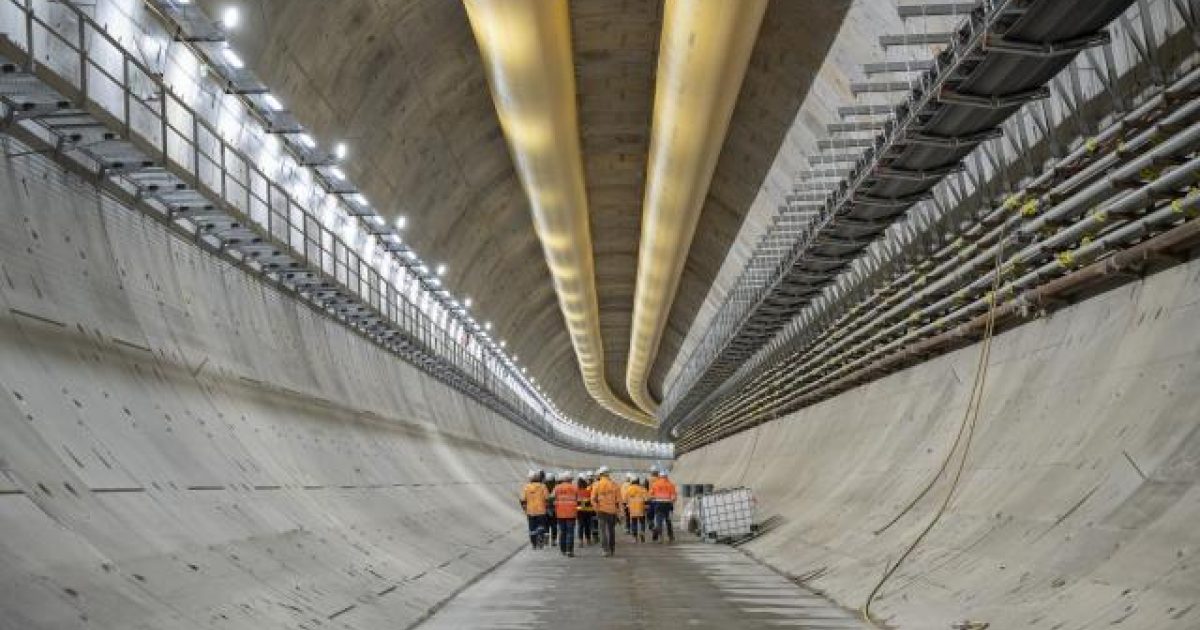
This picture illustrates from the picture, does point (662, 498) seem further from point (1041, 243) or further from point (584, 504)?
point (1041, 243)

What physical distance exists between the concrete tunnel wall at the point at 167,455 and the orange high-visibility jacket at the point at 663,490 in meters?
6.68

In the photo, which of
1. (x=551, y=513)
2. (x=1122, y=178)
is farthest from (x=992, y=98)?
(x=551, y=513)

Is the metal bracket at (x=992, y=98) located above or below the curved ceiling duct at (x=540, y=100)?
below

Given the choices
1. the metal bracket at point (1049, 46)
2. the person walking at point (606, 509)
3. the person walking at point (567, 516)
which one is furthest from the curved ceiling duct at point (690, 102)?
the person walking at point (567, 516)

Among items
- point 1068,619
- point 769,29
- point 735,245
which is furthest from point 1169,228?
point 735,245

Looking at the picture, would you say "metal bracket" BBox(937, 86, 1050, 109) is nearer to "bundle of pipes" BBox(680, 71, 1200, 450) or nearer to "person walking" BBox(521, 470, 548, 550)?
"bundle of pipes" BBox(680, 71, 1200, 450)

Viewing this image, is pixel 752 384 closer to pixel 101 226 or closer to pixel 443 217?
pixel 443 217

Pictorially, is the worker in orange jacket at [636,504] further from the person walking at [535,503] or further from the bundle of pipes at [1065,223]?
the bundle of pipes at [1065,223]

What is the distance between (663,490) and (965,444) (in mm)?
12046

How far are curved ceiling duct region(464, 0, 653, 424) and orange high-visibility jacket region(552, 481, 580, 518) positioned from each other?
5.26m

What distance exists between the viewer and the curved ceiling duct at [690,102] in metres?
14.8

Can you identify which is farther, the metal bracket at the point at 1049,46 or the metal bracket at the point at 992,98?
the metal bracket at the point at 992,98

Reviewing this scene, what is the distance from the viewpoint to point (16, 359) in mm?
8875

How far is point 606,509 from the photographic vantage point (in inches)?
917
